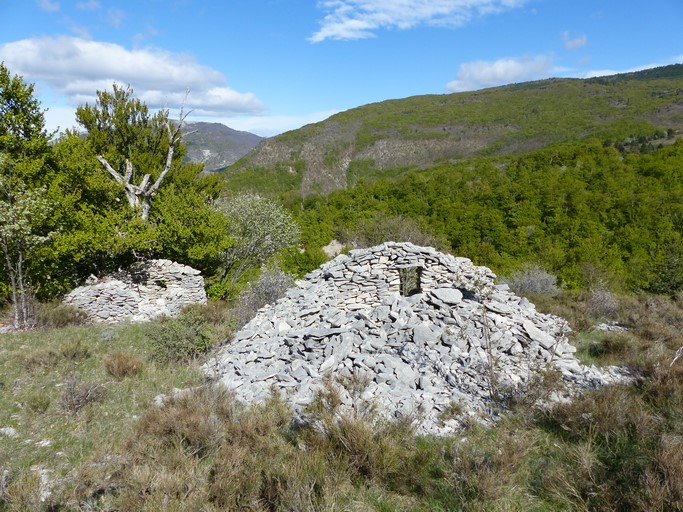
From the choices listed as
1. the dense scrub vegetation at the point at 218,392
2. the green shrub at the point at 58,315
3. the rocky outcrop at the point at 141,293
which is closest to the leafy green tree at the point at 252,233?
the dense scrub vegetation at the point at 218,392

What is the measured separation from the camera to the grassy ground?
139 inches

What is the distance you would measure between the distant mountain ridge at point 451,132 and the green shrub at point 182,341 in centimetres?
6234

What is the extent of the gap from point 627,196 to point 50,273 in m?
39.3

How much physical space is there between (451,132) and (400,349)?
91872 mm

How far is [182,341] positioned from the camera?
8.45 meters

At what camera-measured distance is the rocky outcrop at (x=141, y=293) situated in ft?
43.3

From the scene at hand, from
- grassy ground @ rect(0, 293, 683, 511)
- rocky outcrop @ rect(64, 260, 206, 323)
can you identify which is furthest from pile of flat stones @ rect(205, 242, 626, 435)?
rocky outcrop @ rect(64, 260, 206, 323)

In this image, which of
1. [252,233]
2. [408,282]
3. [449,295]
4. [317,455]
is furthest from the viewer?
[252,233]

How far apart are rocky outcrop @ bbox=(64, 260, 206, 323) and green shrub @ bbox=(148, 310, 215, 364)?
5287mm

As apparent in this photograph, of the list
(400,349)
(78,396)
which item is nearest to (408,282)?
(400,349)

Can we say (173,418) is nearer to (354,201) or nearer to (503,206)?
(503,206)

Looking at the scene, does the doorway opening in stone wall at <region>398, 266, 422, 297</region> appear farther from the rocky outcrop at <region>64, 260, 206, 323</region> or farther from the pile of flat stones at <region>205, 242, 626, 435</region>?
the rocky outcrop at <region>64, 260, 206, 323</region>

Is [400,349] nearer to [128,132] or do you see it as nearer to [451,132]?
[128,132]

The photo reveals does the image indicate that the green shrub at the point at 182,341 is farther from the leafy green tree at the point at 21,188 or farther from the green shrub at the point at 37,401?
the leafy green tree at the point at 21,188
